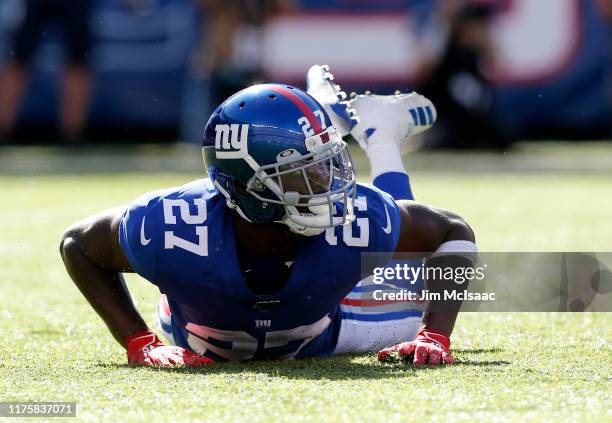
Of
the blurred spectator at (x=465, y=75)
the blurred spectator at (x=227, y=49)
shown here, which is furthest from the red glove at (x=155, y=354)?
the blurred spectator at (x=465, y=75)

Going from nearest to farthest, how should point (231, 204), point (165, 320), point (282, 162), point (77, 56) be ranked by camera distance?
1. point (282, 162)
2. point (231, 204)
3. point (165, 320)
4. point (77, 56)

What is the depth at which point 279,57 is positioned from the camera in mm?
13633

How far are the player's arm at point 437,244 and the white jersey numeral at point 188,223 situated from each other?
2.35ft

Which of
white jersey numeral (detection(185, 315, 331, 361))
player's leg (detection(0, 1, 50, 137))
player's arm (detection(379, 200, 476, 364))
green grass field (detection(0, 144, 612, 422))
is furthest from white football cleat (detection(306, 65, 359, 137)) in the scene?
player's leg (detection(0, 1, 50, 137))

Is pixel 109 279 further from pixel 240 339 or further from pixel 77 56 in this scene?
pixel 77 56

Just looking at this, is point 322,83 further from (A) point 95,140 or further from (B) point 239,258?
(A) point 95,140

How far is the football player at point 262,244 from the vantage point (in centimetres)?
368

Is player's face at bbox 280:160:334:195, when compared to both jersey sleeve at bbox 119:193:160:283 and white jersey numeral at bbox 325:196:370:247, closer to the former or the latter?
white jersey numeral at bbox 325:196:370:247

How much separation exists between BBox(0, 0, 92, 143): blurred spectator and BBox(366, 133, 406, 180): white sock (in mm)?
8816

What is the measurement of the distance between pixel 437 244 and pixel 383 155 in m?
0.96

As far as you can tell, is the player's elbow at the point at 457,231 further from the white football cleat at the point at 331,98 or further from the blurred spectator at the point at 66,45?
the blurred spectator at the point at 66,45

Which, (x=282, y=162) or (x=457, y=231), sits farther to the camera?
(x=457, y=231)

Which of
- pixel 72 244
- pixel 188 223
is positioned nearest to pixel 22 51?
pixel 72 244

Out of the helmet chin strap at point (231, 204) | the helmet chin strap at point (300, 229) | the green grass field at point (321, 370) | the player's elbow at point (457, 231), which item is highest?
the helmet chin strap at point (231, 204)
